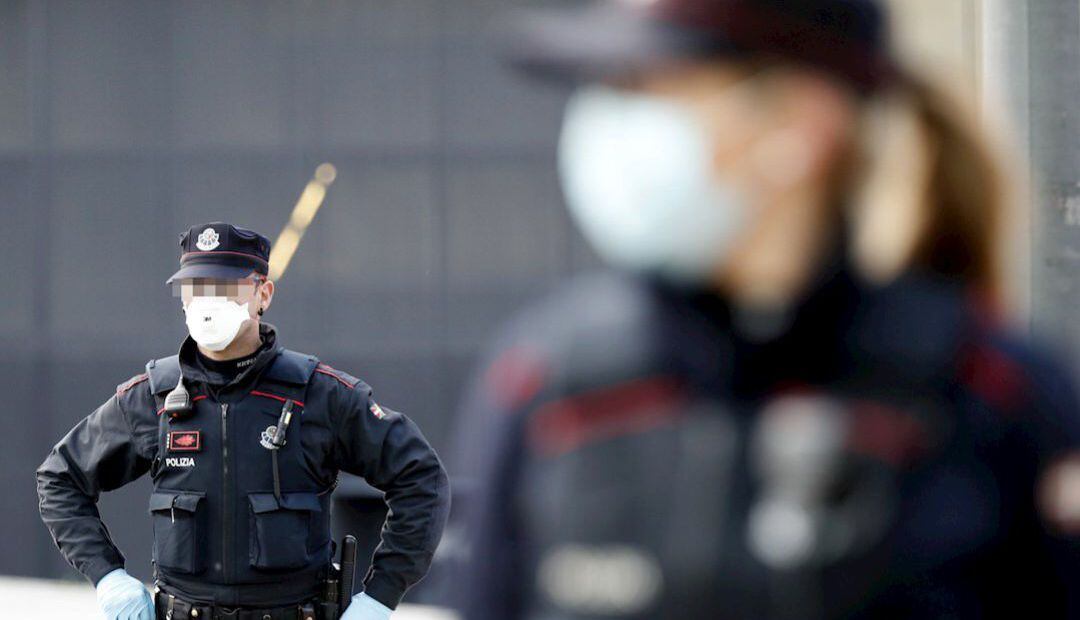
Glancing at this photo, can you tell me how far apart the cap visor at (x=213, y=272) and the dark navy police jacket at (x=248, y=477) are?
0.75ft

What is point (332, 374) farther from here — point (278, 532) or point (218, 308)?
point (278, 532)

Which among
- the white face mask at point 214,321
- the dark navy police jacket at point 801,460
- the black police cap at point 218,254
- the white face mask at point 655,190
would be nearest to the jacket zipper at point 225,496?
the white face mask at point 214,321

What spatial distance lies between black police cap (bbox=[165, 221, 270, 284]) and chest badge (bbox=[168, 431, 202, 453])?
503 millimetres

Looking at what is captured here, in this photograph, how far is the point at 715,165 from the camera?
4.71 ft

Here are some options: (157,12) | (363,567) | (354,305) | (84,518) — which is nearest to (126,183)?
(157,12)

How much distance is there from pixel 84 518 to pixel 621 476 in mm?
3539

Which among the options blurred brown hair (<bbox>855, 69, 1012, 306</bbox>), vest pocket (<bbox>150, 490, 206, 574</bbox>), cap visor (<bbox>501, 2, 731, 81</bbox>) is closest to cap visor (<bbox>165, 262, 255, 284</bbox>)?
vest pocket (<bbox>150, 490, 206, 574</bbox>)

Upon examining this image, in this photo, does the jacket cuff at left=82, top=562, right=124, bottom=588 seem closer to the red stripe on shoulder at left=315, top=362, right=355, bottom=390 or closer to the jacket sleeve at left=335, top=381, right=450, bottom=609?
the jacket sleeve at left=335, top=381, right=450, bottom=609

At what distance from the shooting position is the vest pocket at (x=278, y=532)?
4.23m

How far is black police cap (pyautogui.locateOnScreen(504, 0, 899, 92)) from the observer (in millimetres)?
1438

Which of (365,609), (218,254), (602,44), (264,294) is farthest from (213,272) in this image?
(602,44)

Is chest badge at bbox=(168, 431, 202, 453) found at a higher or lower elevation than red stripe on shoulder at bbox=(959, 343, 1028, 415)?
lower

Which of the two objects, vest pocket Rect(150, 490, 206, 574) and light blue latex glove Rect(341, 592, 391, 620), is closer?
vest pocket Rect(150, 490, 206, 574)

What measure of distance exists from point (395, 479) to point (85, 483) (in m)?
1.01
